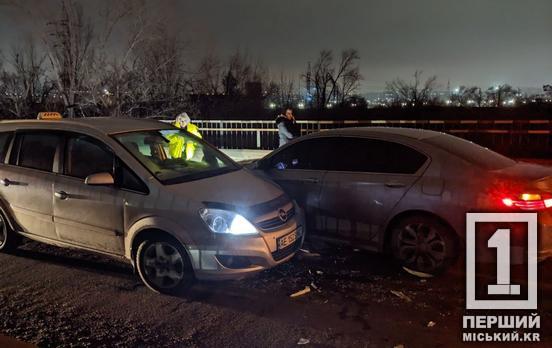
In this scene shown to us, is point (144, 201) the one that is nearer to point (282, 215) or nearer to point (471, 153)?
point (282, 215)

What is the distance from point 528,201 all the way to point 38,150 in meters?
4.94

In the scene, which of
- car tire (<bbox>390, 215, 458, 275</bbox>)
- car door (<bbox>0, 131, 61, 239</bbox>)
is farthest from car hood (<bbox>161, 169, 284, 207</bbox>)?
car door (<bbox>0, 131, 61, 239</bbox>)

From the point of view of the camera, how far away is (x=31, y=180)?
5.11 m

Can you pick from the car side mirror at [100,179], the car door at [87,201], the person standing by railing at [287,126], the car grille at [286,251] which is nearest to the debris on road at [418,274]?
the car grille at [286,251]

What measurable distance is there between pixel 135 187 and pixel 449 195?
2946mm

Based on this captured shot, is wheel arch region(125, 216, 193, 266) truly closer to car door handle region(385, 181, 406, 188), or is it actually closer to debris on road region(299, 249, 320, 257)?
debris on road region(299, 249, 320, 257)

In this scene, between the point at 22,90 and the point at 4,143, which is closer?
the point at 4,143

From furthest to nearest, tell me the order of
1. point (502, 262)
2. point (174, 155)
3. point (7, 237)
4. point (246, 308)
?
point (7, 237)
point (174, 155)
point (502, 262)
point (246, 308)

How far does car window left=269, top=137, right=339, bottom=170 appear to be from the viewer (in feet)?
18.0

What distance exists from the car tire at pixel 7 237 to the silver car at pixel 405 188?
3.07m

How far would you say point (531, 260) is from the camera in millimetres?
A: 4332

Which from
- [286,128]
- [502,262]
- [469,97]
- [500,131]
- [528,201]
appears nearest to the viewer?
[528,201]

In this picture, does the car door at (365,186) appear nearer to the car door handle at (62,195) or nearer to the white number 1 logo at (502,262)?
the white number 1 logo at (502,262)

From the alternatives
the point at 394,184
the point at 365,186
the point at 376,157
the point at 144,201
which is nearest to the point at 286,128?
the point at 376,157
